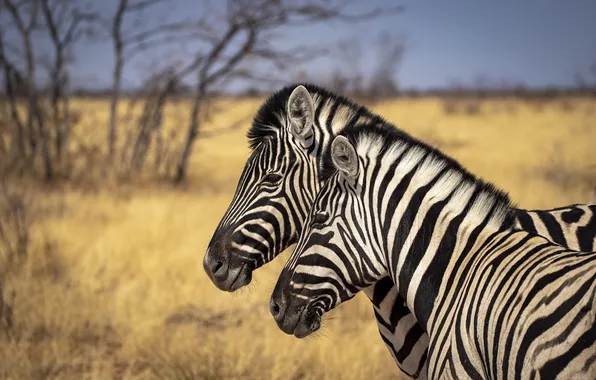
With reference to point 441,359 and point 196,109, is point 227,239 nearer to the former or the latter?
point 441,359

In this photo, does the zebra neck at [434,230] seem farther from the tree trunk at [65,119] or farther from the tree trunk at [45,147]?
the tree trunk at [65,119]

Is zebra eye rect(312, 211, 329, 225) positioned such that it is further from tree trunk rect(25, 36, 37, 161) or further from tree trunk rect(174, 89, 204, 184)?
tree trunk rect(174, 89, 204, 184)

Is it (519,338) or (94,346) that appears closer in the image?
(519,338)

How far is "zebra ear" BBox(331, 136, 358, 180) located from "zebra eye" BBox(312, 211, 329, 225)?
194 mm

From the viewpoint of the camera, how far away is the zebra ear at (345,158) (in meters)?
2.53

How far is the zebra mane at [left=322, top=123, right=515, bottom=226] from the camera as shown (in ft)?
8.02

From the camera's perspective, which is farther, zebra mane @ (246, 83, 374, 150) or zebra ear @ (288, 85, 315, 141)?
zebra mane @ (246, 83, 374, 150)

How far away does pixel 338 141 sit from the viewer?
8.27 ft

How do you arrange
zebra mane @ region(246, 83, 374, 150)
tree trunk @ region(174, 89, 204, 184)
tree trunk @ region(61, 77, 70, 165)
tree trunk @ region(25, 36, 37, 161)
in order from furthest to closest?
tree trunk @ region(174, 89, 204, 184)
tree trunk @ region(61, 77, 70, 165)
tree trunk @ region(25, 36, 37, 161)
zebra mane @ region(246, 83, 374, 150)

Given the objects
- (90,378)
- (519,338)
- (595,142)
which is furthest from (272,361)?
(595,142)

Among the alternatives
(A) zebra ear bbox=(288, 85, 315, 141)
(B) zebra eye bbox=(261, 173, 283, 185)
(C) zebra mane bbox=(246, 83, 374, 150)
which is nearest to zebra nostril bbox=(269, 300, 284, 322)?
(B) zebra eye bbox=(261, 173, 283, 185)

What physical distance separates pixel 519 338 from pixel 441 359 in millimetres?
367

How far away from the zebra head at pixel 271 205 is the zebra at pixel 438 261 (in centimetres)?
50

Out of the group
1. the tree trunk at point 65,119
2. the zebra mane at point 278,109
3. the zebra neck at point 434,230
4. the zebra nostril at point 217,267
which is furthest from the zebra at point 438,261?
the tree trunk at point 65,119
